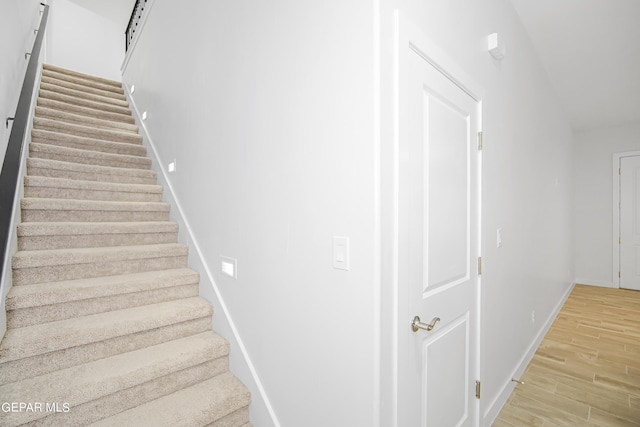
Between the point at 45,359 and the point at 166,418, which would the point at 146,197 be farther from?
the point at 166,418

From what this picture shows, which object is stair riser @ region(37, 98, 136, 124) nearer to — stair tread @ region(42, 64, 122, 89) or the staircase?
the staircase

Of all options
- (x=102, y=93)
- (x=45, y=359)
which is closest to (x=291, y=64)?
(x=45, y=359)

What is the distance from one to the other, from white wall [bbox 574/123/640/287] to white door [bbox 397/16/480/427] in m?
5.53

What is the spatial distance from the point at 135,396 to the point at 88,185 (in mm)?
1884

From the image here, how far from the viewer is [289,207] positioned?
1.46 m

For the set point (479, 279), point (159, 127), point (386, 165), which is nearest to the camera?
point (386, 165)

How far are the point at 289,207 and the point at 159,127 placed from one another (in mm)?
Answer: 2583

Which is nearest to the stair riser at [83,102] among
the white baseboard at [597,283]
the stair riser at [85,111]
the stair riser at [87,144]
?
the stair riser at [85,111]

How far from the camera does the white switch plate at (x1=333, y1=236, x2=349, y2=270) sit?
3.90 ft

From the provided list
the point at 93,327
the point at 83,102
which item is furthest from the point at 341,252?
the point at 83,102

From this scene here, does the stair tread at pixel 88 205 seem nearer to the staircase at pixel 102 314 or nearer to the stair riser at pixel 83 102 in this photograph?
the staircase at pixel 102 314

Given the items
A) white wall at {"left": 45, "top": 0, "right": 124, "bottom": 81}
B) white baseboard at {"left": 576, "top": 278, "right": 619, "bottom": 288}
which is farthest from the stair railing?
white baseboard at {"left": 576, "top": 278, "right": 619, "bottom": 288}

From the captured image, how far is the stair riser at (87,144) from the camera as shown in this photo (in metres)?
2.92

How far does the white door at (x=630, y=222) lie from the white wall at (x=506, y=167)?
9.98 feet
